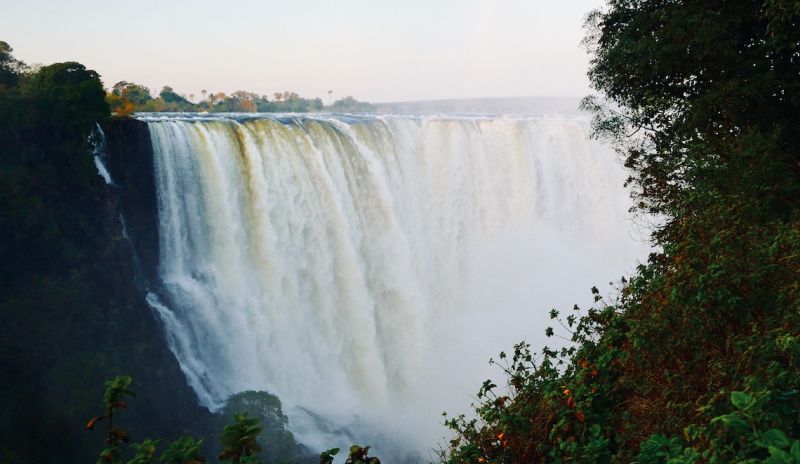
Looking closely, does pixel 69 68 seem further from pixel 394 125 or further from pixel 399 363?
pixel 399 363

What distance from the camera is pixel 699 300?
5.92 metres

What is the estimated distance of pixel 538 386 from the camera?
7.62 m

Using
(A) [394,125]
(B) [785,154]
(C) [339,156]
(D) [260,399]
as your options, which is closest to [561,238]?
(A) [394,125]

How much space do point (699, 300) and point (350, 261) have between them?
691 inches

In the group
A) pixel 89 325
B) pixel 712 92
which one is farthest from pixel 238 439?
pixel 89 325

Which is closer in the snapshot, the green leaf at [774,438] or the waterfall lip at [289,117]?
the green leaf at [774,438]

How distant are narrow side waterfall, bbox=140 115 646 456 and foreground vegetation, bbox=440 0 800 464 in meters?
12.9

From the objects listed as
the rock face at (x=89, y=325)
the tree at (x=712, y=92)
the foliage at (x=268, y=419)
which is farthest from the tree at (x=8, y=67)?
the tree at (x=712, y=92)

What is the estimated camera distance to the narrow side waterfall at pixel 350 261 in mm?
19750

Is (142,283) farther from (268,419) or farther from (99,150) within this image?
(268,419)

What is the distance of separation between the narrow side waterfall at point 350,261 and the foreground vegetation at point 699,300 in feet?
42.3

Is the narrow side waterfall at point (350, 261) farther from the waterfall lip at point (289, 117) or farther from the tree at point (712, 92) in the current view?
the tree at point (712, 92)

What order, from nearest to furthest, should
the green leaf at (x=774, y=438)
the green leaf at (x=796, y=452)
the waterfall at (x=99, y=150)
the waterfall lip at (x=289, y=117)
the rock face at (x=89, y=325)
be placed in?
the green leaf at (x=796, y=452) → the green leaf at (x=774, y=438) → the rock face at (x=89, y=325) → the waterfall at (x=99, y=150) → the waterfall lip at (x=289, y=117)

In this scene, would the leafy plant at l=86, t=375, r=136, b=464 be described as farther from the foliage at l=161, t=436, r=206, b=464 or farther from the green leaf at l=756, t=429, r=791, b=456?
the green leaf at l=756, t=429, r=791, b=456
